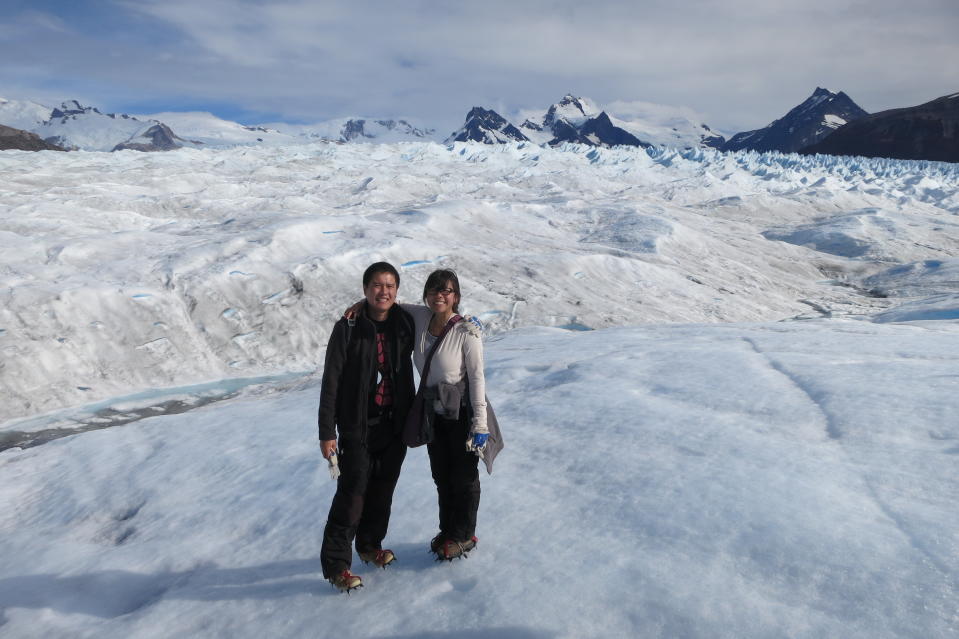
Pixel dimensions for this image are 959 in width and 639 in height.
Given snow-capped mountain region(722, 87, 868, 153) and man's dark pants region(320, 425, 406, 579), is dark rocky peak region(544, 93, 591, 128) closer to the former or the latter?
snow-capped mountain region(722, 87, 868, 153)

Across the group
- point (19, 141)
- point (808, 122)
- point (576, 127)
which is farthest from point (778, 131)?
point (19, 141)

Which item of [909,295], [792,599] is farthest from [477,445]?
[909,295]

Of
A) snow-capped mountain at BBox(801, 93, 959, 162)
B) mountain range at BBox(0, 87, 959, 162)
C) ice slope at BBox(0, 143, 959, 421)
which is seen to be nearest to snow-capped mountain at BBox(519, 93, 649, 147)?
mountain range at BBox(0, 87, 959, 162)

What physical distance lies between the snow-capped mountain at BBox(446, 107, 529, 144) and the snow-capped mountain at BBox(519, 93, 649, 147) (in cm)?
472

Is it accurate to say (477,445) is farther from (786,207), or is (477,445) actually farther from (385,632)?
(786,207)

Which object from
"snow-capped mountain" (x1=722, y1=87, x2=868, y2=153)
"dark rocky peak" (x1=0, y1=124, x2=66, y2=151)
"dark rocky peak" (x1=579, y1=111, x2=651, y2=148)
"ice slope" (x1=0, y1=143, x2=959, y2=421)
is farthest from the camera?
"dark rocky peak" (x1=579, y1=111, x2=651, y2=148)

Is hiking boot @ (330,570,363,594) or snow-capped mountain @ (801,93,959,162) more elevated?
snow-capped mountain @ (801,93,959,162)

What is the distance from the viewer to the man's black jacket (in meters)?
2.43

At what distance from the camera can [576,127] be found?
576 ft

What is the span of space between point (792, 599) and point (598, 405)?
2.28m

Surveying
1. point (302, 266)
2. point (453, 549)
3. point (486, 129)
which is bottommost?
point (453, 549)

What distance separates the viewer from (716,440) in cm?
347

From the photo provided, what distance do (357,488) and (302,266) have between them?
11.2m

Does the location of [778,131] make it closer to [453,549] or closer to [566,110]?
[566,110]
